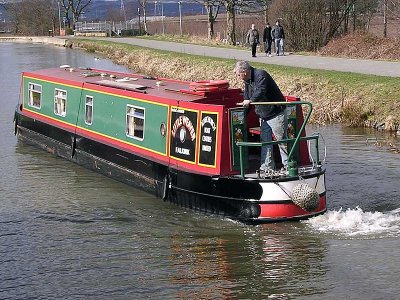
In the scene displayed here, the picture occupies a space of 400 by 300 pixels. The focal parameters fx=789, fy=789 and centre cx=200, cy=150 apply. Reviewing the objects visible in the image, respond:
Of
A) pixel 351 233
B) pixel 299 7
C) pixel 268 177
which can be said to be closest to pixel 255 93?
pixel 268 177

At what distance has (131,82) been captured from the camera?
50.5 ft

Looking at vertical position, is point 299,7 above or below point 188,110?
above

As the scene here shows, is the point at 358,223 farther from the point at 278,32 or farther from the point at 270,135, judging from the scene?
the point at 278,32

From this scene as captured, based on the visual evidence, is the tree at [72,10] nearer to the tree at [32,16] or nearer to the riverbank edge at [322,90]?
the tree at [32,16]

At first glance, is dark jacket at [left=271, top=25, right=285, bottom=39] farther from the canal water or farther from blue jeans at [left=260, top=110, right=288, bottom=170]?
blue jeans at [left=260, top=110, right=288, bottom=170]

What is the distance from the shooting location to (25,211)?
1239 cm

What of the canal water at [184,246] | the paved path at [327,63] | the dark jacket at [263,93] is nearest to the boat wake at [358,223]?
the canal water at [184,246]

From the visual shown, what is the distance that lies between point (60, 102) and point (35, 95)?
5.16 ft

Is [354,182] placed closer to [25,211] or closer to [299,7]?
[25,211]

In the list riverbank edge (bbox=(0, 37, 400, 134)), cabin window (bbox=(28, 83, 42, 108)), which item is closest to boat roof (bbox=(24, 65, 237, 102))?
cabin window (bbox=(28, 83, 42, 108))

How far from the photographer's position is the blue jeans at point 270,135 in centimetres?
1158

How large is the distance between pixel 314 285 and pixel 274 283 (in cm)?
46

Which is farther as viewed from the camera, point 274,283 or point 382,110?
point 382,110

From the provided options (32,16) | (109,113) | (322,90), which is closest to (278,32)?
(322,90)
